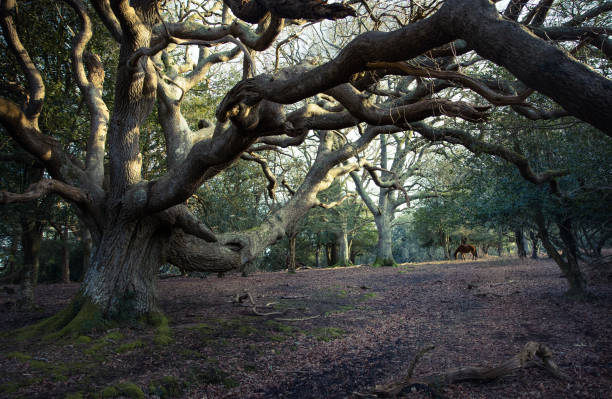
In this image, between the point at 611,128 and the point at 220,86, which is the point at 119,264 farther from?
the point at 220,86

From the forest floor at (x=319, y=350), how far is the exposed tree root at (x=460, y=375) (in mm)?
76

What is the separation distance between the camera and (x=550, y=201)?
6.72m

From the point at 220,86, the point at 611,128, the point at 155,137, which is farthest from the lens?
the point at 220,86

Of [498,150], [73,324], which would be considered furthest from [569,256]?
[73,324]

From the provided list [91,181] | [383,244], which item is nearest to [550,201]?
[91,181]

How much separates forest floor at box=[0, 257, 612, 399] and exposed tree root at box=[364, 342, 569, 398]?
76mm

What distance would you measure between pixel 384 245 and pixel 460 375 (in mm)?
19005

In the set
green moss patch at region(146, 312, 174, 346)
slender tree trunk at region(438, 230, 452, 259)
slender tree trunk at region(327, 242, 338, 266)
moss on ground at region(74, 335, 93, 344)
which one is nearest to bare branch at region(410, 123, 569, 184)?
green moss patch at region(146, 312, 174, 346)

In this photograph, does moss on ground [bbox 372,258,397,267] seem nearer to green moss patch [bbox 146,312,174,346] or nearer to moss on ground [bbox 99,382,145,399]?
green moss patch [bbox 146,312,174,346]

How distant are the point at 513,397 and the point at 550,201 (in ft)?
16.3

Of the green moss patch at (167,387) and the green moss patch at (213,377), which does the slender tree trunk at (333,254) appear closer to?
the green moss patch at (213,377)

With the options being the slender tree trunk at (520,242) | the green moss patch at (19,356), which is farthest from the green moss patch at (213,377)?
the slender tree trunk at (520,242)

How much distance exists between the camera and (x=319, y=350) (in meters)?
4.88

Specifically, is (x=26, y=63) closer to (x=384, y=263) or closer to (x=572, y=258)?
(x=572, y=258)
